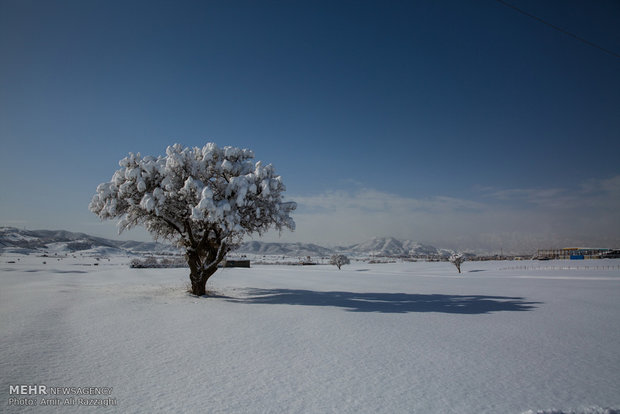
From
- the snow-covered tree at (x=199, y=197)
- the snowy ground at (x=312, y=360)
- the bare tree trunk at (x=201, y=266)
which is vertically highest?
the snow-covered tree at (x=199, y=197)

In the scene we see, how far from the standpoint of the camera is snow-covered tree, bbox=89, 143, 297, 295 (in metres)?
16.7

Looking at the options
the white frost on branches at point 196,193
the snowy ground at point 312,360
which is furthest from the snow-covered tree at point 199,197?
the snowy ground at point 312,360

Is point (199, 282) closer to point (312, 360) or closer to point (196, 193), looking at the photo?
point (196, 193)

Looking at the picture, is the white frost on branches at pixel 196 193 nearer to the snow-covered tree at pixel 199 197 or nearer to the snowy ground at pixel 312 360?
the snow-covered tree at pixel 199 197

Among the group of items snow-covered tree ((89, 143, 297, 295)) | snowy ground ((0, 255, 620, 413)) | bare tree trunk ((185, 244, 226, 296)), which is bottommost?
snowy ground ((0, 255, 620, 413))

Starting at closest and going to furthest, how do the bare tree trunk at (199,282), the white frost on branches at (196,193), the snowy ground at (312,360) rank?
1. the snowy ground at (312,360)
2. the white frost on branches at (196,193)
3. the bare tree trunk at (199,282)

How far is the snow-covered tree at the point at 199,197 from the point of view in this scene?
54.9 feet

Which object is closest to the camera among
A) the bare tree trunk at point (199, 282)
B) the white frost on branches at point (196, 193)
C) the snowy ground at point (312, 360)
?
the snowy ground at point (312, 360)

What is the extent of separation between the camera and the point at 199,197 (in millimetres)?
16484

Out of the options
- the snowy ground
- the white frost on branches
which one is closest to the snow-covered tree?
the white frost on branches

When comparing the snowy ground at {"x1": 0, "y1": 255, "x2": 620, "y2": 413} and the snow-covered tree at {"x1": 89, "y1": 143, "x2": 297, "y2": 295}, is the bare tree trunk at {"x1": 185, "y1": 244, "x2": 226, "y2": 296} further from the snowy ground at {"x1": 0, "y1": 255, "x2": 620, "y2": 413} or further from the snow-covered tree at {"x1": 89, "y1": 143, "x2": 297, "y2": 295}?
the snowy ground at {"x1": 0, "y1": 255, "x2": 620, "y2": 413}

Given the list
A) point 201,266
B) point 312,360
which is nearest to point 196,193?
point 201,266

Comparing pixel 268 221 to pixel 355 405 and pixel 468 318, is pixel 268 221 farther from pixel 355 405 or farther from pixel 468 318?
pixel 355 405

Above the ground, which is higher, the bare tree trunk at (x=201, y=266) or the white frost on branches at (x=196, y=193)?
the white frost on branches at (x=196, y=193)
